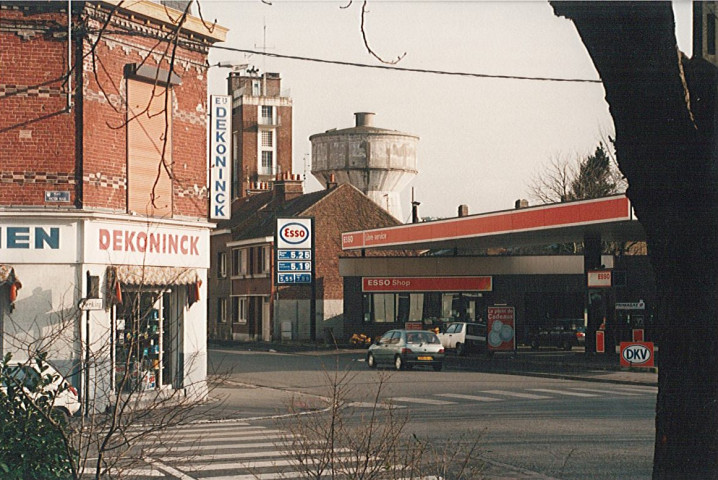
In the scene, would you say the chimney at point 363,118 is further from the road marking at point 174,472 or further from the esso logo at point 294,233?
the road marking at point 174,472

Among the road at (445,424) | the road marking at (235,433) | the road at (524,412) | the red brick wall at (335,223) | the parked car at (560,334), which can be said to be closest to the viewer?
the road at (445,424)

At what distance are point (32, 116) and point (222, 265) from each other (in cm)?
4952

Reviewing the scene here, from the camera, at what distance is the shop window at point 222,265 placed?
229ft

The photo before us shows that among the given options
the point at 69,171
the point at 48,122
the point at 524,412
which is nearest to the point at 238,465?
the point at 524,412

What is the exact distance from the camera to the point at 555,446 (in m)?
15.6

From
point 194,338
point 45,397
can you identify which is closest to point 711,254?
point 45,397

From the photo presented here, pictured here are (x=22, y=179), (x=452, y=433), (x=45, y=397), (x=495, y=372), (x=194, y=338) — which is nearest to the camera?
(x=45, y=397)

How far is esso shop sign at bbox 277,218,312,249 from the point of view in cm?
5225

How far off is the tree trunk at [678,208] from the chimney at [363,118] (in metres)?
83.9

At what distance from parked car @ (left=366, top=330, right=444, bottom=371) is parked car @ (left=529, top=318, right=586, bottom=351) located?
17.1m

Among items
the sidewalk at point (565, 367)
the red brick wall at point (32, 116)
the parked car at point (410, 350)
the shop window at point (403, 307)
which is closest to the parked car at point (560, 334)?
the sidewalk at point (565, 367)

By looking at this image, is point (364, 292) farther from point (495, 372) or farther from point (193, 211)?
point (193, 211)

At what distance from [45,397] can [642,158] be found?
4.41 m

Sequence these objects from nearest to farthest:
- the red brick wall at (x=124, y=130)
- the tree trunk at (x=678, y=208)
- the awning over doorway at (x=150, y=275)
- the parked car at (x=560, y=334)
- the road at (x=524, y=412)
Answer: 1. the tree trunk at (x=678, y=208)
2. the road at (x=524, y=412)
3. the red brick wall at (x=124, y=130)
4. the awning over doorway at (x=150, y=275)
5. the parked car at (x=560, y=334)
